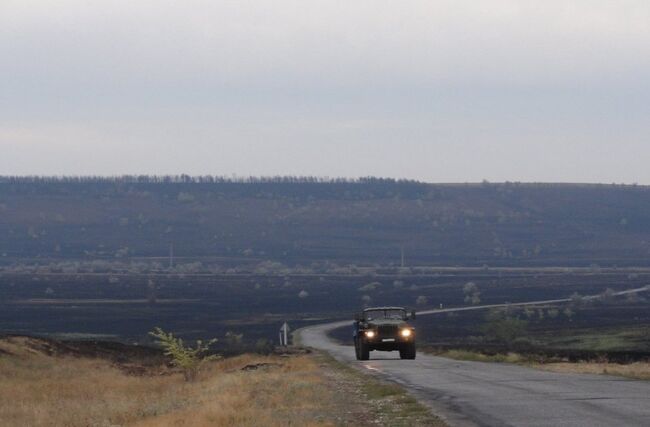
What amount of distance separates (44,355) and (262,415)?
34.7 metres

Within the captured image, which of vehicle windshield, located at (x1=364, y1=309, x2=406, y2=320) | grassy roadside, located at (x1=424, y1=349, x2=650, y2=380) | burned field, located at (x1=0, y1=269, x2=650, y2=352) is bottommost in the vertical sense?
burned field, located at (x1=0, y1=269, x2=650, y2=352)

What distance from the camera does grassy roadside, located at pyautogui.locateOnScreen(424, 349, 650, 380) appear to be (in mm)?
37031

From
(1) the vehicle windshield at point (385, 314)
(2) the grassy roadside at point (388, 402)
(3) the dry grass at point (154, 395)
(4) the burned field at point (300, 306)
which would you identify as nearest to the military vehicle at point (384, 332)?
(1) the vehicle windshield at point (385, 314)

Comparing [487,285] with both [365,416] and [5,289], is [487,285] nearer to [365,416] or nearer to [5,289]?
[5,289]

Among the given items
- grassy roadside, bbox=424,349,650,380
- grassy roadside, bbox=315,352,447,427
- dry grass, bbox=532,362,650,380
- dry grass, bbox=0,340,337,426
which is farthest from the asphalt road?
dry grass, bbox=0,340,337,426

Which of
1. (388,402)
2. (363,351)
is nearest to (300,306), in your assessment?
(363,351)

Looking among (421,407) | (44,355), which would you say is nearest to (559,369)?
(421,407)

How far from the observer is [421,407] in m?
25.1

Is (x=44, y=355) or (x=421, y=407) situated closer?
(x=421, y=407)

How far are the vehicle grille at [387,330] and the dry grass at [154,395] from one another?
→ 104 inches

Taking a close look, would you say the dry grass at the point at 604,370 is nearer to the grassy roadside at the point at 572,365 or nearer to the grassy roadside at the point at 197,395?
the grassy roadside at the point at 572,365

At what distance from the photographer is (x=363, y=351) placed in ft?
153

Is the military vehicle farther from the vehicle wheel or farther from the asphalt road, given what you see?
the asphalt road

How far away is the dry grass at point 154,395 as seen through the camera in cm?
2473
